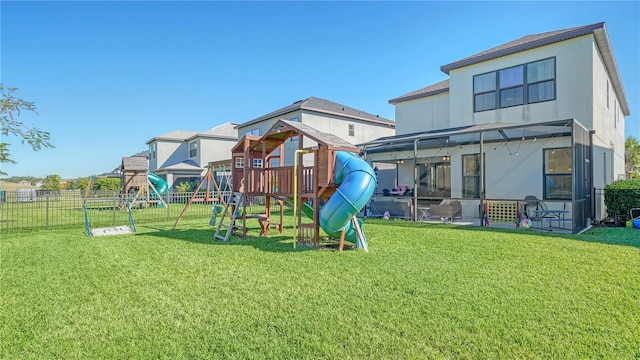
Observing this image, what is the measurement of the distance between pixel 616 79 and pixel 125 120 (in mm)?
27774

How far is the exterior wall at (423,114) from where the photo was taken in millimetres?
16734

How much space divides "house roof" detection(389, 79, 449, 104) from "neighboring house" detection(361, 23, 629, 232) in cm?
12

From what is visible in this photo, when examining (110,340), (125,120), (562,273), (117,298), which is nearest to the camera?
(110,340)

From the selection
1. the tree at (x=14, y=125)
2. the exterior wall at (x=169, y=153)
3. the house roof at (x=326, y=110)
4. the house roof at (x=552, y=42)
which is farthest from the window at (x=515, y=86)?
the exterior wall at (x=169, y=153)

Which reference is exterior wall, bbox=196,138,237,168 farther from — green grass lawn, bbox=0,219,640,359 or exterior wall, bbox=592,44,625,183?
exterior wall, bbox=592,44,625,183

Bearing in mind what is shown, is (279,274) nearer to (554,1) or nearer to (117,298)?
(117,298)

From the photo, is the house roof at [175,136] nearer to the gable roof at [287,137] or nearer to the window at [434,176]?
the gable roof at [287,137]

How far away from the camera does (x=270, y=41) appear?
16906 millimetres

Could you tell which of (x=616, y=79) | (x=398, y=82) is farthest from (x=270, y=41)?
(x=616, y=79)

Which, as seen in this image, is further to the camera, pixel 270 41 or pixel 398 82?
pixel 398 82

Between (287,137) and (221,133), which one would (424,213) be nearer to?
(287,137)

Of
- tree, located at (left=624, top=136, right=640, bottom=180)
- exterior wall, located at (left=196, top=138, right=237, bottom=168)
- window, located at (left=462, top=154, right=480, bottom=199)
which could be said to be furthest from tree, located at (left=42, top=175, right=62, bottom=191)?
tree, located at (left=624, top=136, right=640, bottom=180)

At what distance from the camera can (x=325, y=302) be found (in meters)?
4.37

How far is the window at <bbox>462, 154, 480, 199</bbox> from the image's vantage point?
14367mm
